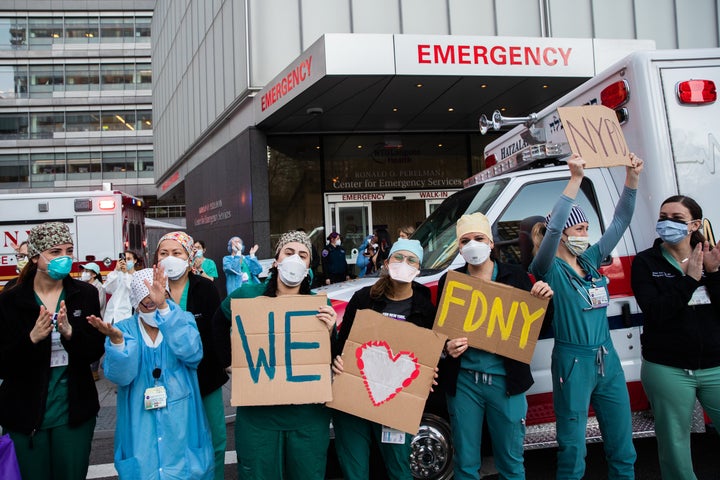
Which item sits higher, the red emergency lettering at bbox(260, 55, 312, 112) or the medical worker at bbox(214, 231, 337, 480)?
the red emergency lettering at bbox(260, 55, 312, 112)

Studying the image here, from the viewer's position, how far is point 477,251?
10.8 ft

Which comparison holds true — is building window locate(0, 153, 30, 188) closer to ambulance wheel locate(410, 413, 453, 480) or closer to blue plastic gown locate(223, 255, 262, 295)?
blue plastic gown locate(223, 255, 262, 295)

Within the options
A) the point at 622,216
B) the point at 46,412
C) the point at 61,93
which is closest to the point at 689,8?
the point at 622,216

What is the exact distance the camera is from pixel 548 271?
3.54 meters

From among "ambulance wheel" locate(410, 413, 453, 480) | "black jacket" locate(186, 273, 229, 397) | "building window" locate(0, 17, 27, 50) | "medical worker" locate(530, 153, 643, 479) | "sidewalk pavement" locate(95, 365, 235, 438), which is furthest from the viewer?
"building window" locate(0, 17, 27, 50)

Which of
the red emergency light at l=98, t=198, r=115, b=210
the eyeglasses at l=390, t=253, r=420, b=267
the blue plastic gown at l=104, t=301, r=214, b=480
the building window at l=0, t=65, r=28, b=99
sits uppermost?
the building window at l=0, t=65, r=28, b=99

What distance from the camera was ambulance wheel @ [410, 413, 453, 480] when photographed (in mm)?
3941

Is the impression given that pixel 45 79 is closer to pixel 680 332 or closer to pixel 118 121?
pixel 118 121

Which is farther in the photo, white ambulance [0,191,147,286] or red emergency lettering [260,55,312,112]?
white ambulance [0,191,147,286]

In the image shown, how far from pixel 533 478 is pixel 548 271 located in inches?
76.5

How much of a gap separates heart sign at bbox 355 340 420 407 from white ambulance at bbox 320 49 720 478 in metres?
1.05

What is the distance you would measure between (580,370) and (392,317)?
1.27 m

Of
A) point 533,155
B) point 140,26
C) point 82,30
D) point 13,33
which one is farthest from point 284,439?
point 13,33

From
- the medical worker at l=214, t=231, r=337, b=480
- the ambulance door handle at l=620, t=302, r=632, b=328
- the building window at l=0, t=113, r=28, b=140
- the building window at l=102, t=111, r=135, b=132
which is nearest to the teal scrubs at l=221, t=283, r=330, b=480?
the medical worker at l=214, t=231, r=337, b=480
